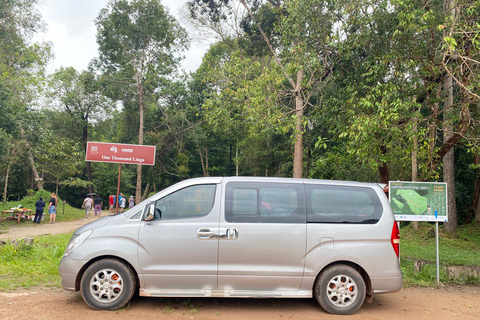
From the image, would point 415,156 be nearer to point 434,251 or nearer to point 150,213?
point 434,251

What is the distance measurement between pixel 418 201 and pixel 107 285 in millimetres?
5838

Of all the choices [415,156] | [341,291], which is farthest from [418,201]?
[415,156]

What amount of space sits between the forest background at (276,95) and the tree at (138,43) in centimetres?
10

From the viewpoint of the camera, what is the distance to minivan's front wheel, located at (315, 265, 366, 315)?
5426mm

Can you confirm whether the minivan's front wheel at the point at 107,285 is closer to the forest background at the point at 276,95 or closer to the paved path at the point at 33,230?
the forest background at the point at 276,95

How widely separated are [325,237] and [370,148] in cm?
485

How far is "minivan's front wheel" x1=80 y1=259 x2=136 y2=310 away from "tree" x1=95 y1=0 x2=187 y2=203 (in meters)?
27.7

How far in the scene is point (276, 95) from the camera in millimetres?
12836

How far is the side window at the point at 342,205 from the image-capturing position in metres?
5.62

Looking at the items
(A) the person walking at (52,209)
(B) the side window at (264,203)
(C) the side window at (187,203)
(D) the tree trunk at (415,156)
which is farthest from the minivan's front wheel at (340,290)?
(A) the person walking at (52,209)

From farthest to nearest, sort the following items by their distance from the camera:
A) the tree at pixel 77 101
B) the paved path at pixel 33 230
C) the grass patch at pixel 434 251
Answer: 1. the tree at pixel 77 101
2. the paved path at pixel 33 230
3. the grass patch at pixel 434 251

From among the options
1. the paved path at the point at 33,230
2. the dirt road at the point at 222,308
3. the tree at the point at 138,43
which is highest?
the tree at the point at 138,43

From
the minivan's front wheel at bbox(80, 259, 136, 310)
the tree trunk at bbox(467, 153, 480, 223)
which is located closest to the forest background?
the tree trunk at bbox(467, 153, 480, 223)

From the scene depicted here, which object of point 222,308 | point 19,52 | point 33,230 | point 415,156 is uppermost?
point 19,52
